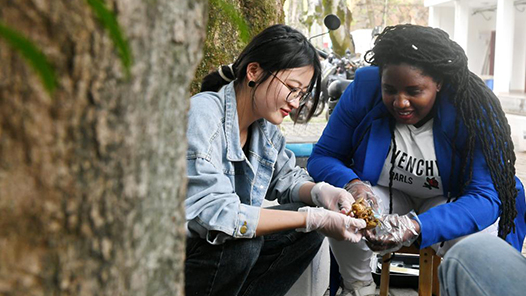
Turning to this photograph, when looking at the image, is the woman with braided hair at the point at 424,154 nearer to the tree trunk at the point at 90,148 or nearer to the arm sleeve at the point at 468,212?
the arm sleeve at the point at 468,212

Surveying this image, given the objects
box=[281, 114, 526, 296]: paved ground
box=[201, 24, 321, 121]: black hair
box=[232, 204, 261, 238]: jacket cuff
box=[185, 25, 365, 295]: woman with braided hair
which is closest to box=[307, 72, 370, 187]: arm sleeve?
box=[185, 25, 365, 295]: woman with braided hair

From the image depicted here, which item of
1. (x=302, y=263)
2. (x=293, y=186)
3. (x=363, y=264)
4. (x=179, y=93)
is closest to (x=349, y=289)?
(x=363, y=264)

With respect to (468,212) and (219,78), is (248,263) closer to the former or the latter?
(219,78)

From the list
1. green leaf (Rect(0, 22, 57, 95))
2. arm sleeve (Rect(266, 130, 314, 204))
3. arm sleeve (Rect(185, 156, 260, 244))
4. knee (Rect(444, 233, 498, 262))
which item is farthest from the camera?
arm sleeve (Rect(266, 130, 314, 204))

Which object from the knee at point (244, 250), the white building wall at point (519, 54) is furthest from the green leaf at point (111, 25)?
the white building wall at point (519, 54)

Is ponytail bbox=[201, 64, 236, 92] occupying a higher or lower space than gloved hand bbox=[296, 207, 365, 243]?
higher

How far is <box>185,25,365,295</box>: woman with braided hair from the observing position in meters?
1.97

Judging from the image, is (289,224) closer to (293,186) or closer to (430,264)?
(293,186)

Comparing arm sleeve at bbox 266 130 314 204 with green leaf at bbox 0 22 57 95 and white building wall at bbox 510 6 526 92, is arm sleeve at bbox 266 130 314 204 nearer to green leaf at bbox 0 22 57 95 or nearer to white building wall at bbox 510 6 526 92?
green leaf at bbox 0 22 57 95

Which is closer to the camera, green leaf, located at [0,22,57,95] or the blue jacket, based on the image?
green leaf, located at [0,22,57,95]

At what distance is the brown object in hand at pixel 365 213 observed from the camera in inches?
89.9

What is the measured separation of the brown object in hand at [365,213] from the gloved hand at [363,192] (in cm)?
11

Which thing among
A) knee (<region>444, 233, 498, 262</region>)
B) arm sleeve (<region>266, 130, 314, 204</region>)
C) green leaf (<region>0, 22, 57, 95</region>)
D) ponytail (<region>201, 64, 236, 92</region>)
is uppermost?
green leaf (<region>0, 22, 57, 95</region>)

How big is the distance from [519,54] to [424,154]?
14567mm
